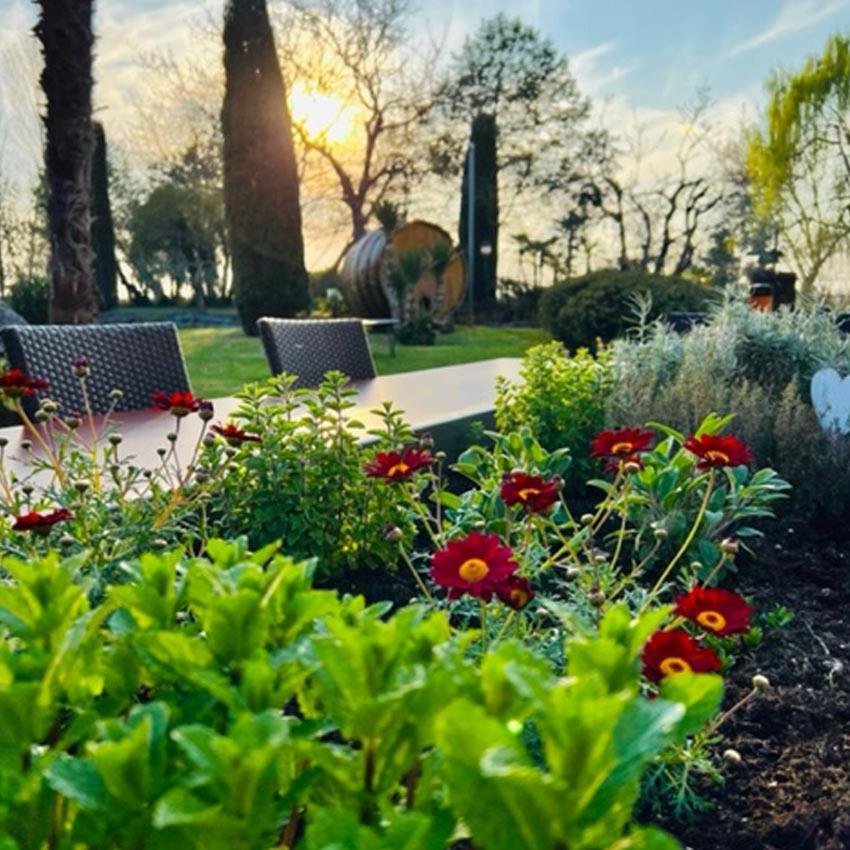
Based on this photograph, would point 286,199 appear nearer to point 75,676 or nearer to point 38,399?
point 38,399

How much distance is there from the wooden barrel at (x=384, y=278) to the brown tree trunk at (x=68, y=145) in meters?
7.17

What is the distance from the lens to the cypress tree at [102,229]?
18266mm

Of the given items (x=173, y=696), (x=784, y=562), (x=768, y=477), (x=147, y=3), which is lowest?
(x=784, y=562)

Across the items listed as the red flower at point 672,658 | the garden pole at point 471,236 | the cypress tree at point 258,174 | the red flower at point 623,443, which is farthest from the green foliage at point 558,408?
the garden pole at point 471,236

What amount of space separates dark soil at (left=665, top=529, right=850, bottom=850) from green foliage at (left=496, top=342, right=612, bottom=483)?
3.51 feet

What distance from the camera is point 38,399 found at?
8.09 ft

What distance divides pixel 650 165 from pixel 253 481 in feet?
66.8

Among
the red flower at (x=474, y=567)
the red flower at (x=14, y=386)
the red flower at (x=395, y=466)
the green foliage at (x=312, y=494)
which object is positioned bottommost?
the green foliage at (x=312, y=494)

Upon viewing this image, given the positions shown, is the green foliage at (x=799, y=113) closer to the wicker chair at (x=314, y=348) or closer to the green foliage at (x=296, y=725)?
the wicker chair at (x=314, y=348)

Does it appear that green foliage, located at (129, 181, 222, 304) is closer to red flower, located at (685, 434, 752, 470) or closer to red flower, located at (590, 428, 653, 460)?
red flower, located at (590, 428, 653, 460)

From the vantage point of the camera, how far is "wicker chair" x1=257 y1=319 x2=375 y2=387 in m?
3.14

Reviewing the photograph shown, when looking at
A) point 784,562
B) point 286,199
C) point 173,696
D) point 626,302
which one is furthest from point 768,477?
point 286,199

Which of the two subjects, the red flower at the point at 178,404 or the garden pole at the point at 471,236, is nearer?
the red flower at the point at 178,404

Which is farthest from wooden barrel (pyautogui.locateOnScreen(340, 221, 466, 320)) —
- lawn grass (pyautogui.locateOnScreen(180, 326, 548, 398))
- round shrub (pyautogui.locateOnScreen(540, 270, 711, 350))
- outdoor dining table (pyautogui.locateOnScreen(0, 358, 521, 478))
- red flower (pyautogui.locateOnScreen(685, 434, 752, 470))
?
red flower (pyautogui.locateOnScreen(685, 434, 752, 470))
